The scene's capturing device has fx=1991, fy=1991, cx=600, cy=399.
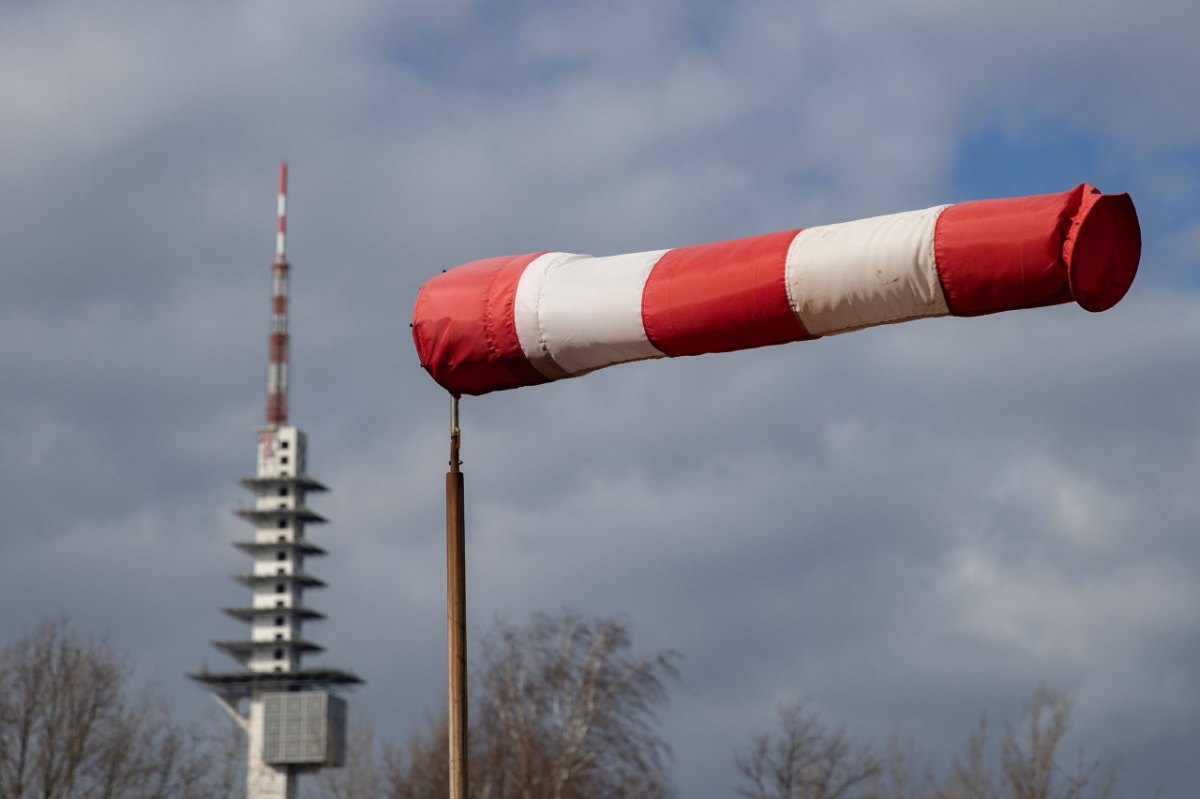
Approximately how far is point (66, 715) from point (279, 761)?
78.0m

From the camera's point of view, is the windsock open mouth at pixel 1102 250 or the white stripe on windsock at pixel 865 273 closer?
the windsock open mouth at pixel 1102 250

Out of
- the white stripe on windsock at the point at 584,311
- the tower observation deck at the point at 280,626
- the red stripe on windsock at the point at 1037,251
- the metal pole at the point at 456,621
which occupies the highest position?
the tower observation deck at the point at 280,626

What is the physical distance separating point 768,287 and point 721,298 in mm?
352

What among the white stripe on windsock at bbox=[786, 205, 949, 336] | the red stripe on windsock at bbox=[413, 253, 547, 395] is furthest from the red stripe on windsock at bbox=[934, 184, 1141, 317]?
the red stripe on windsock at bbox=[413, 253, 547, 395]

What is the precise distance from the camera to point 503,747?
53125 mm

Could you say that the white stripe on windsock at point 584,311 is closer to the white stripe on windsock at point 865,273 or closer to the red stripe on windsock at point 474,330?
the red stripe on windsock at point 474,330

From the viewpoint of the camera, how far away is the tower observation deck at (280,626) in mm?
126750

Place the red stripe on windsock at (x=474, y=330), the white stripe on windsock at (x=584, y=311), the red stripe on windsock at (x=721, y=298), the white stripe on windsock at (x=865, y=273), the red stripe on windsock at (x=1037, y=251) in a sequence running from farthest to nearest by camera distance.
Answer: the red stripe on windsock at (x=474, y=330), the white stripe on windsock at (x=584, y=311), the red stripe on windsock at (x=721, y=298), the white stripe on windsock at (x=865, y=273), the red stripe on windsock at (x=1037, y=251)

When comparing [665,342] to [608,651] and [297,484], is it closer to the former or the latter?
[608,651]

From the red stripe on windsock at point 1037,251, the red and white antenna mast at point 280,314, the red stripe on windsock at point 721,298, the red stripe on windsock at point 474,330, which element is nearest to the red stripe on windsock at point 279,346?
the red and white antenna mast at point 280,314

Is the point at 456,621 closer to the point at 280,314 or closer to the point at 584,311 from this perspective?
the point at 584,311

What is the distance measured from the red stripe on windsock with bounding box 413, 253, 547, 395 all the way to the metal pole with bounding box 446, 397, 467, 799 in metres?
0.38

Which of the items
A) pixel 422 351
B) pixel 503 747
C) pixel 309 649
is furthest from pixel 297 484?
pixel 422 351

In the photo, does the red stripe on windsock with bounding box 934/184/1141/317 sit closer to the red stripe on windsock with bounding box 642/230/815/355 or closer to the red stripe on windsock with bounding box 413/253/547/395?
the red stripe on windsock with bounding box 642/230/815/355
